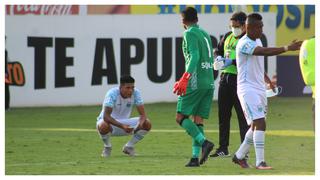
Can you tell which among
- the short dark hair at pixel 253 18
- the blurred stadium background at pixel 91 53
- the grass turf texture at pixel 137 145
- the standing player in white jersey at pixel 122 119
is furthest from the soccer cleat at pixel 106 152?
the blurred stadium background at pixel 91 53

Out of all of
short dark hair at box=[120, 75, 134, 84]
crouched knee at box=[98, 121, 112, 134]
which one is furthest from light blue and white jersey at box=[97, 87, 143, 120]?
short dark hair at box=[120, 75, 134, 84]

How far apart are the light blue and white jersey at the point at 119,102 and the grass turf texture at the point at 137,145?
592 millimetres

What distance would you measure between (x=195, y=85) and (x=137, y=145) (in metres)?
3.74

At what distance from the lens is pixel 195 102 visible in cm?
1352

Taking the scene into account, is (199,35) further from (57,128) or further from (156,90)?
(156,90)

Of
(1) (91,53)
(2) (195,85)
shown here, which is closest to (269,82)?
(2) (195,85)

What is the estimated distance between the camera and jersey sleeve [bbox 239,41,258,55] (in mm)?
12492

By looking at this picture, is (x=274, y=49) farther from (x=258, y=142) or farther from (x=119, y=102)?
(x=119, y=102)

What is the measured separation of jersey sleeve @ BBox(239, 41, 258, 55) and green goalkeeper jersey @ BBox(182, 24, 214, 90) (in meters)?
0.74

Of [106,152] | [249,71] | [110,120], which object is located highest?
[249,71]

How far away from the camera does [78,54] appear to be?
1094 inches

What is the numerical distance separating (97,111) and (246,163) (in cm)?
1320

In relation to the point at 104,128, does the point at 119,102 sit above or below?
above
